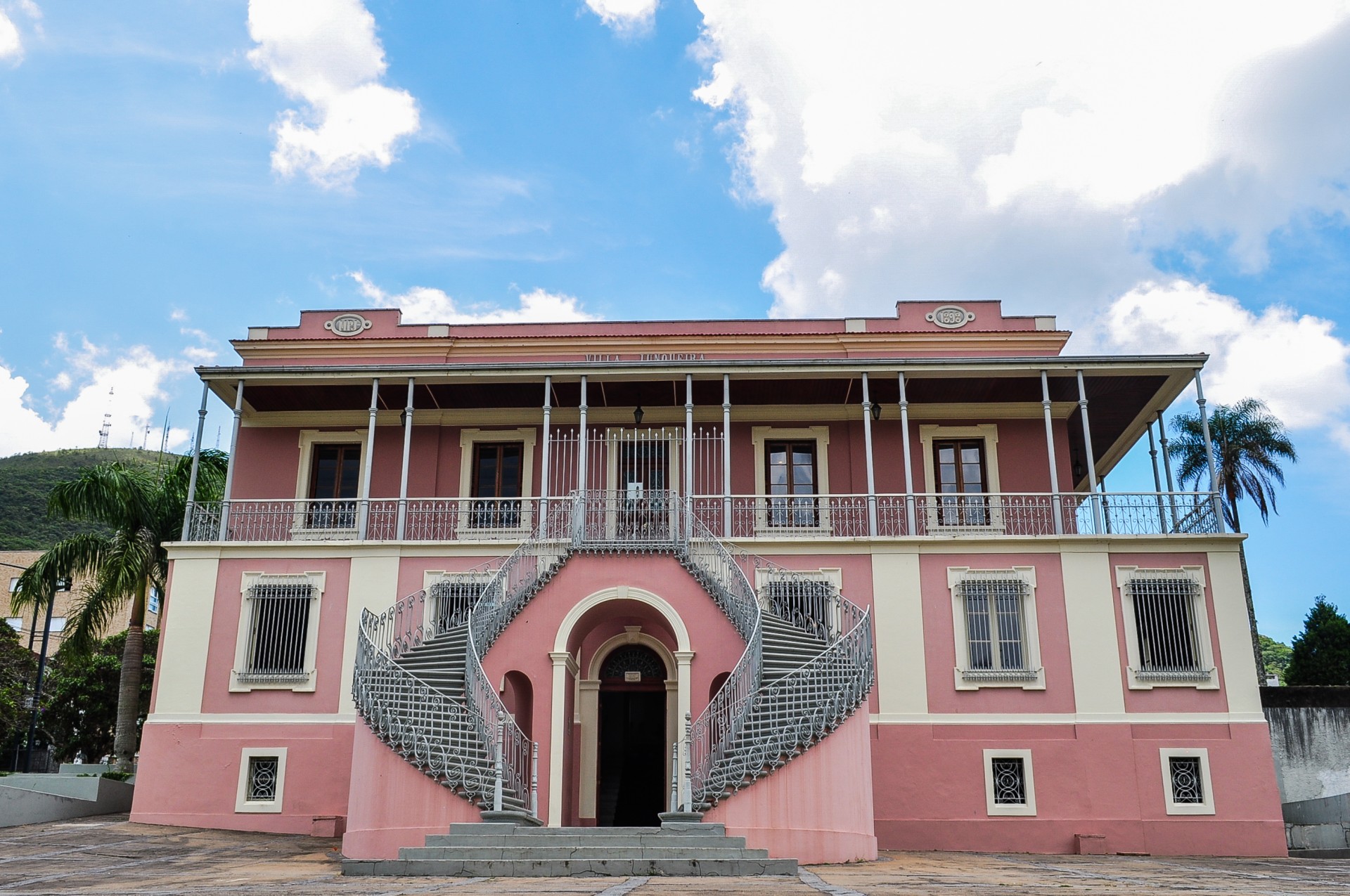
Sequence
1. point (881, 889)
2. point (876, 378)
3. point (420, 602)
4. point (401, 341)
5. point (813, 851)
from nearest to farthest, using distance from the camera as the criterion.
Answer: point (881, 889) → point (813, 851) → point (420, 602) → point (876, 378) → point (401, 341)

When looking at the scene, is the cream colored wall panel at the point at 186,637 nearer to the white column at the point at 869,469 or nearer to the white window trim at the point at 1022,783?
the white column at the point at 869,469

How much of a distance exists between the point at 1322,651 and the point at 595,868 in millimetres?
21440

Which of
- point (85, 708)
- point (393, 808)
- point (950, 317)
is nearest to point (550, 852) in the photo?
point (393, 808)

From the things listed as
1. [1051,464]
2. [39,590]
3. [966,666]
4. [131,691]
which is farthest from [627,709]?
[39,590]

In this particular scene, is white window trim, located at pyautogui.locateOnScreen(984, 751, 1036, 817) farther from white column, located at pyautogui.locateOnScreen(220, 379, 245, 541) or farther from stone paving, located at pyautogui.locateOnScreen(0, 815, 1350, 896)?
white column, located at pyautogui.locateOnScreen(220, 379, 245, 541)

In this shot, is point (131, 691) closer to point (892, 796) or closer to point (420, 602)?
point (420, 602)

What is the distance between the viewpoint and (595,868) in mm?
9906

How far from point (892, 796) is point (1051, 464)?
19.8ft

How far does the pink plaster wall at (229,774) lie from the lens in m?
17.5

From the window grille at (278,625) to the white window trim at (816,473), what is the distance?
7.80 metres

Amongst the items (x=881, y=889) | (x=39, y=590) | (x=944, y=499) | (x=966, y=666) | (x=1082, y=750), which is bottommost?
(x=881, y=889)

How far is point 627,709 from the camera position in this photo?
61.4 feet

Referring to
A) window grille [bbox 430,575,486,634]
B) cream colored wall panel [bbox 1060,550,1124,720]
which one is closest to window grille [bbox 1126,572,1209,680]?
cream colored wall panel [bbox 1060,550,1124,720]

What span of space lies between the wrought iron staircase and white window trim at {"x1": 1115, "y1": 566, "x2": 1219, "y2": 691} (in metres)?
4.63
